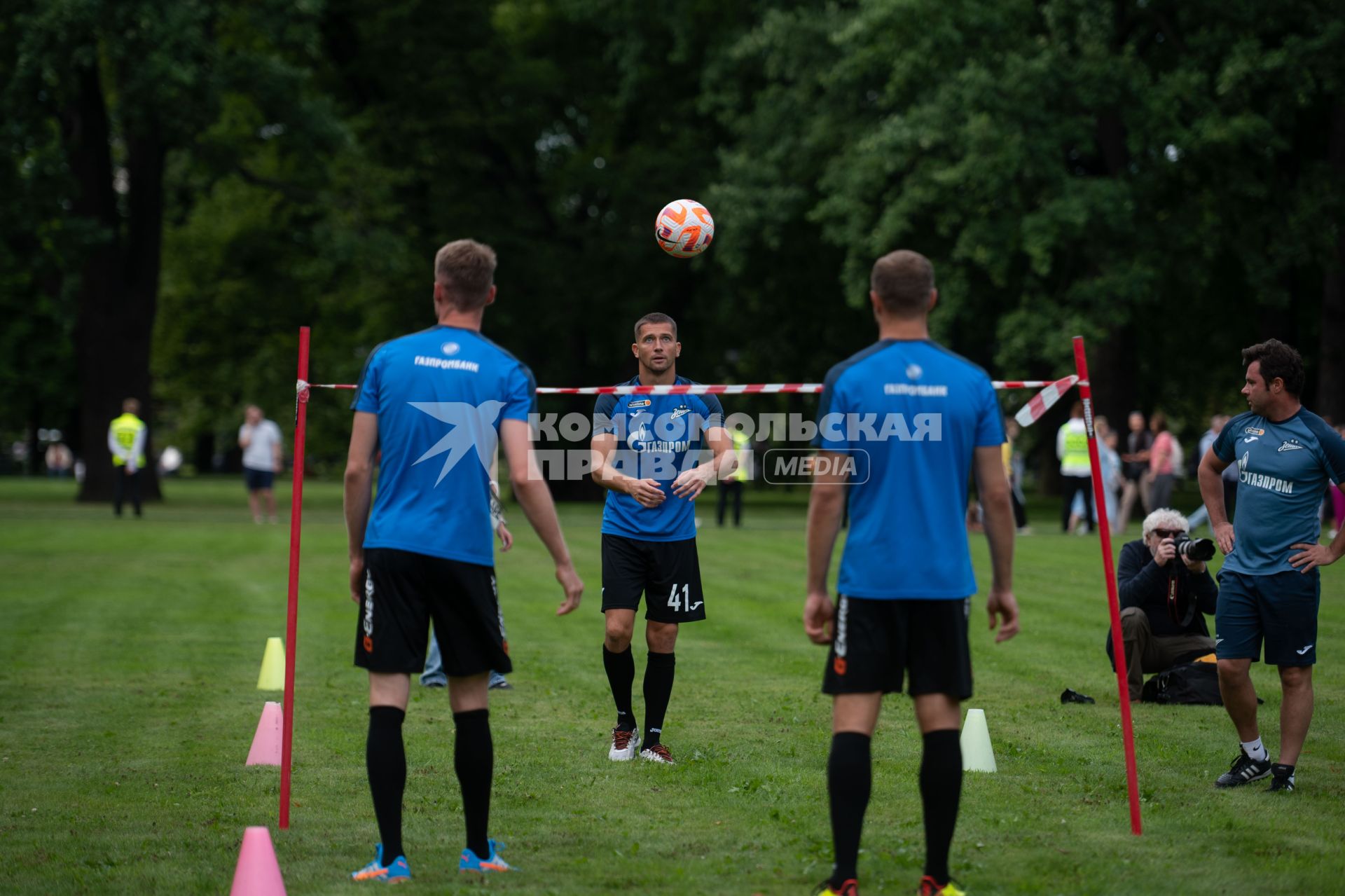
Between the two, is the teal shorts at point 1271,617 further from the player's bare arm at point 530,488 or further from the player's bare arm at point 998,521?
the player's bare arm at point 530,488

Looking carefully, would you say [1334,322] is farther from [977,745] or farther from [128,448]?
[977,745]

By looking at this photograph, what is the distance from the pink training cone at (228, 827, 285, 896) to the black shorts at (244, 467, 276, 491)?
868 inches

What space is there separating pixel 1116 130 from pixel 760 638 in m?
20.7

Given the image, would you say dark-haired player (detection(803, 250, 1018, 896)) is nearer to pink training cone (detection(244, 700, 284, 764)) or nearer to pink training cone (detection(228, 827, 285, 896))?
pink training cone (detection(228, 827, 285, 896))

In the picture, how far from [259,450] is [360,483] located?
69.9ft

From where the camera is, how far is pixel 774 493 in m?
50.8

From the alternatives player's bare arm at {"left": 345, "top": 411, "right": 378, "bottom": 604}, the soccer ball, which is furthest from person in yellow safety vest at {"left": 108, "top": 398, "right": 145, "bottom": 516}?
player's bare arm at {"left": 345, "top": 411, "right": 378, "bottom": 604}

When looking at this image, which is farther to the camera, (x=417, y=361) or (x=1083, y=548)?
(x=1083, y=548)

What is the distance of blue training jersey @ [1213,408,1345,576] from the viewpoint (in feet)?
22.4

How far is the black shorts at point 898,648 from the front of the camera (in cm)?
490

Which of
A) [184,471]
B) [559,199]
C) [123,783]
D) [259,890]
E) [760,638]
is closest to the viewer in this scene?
[259,890]

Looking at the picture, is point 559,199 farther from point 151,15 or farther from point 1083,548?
point 1083,548

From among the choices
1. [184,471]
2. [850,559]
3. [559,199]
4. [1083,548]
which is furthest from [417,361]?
[184,471]

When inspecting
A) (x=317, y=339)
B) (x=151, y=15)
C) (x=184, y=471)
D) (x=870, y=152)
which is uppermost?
(x=151, y=15)
